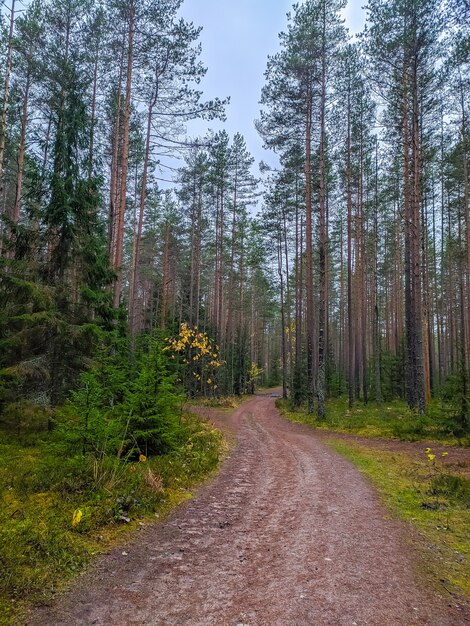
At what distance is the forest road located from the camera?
9.18ft

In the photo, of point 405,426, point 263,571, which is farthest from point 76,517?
point 405,426

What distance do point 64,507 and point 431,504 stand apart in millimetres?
5275

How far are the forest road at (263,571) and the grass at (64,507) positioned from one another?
0.24 metres

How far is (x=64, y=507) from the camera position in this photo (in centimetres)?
448

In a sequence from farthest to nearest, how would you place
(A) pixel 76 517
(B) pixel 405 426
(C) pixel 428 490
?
1. (B) pixel 405 426
2. (C) pixel 428 490
3. (A) pixel 76 517

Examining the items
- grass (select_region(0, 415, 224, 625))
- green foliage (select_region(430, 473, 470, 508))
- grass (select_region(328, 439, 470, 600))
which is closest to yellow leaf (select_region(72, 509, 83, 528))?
grass (select_region(0, 415, 224, 625))

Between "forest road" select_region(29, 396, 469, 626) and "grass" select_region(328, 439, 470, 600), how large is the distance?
0.29 metres

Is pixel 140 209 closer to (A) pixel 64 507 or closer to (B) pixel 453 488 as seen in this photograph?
(A) pixel 64 507

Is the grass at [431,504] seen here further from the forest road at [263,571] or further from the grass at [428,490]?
the forest road at [263,571]

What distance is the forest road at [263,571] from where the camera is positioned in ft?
9.18

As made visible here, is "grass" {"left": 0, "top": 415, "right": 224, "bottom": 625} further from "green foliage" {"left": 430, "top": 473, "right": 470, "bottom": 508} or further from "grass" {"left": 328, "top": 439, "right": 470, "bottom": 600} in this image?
"green foliage" {"left": 430, "top": 473, "right": 470, "bottom": 508}

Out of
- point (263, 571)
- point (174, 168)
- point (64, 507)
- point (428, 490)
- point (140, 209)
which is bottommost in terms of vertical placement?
point (428, 490)

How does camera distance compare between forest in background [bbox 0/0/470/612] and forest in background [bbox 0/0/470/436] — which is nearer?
forest in background [bbox 0/0/470/612]

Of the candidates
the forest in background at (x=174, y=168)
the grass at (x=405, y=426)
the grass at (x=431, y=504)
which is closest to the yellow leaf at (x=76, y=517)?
the forest in background at (x=174, y=168)
